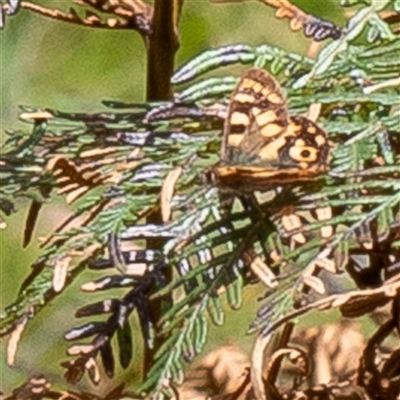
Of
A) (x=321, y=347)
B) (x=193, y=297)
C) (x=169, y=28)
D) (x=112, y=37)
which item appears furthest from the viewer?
(x=112, y=37)

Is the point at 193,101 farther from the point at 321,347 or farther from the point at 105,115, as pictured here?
the point at 321,347

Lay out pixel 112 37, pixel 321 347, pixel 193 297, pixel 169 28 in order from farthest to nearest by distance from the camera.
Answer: pixel 112 37 < pixel 321 347 < pixel 169 28 < pixel 193 297

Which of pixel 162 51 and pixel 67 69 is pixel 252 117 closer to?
pixel 162 51

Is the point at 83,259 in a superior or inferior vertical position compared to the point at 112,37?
inferior

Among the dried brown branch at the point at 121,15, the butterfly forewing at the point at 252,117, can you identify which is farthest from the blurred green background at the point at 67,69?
the butterfly forewing at the point at 252,117

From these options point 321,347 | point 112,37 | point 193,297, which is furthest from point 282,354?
point 112,37

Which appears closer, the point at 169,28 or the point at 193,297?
the point at 193,297

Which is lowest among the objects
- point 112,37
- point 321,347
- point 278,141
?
point 321,347
